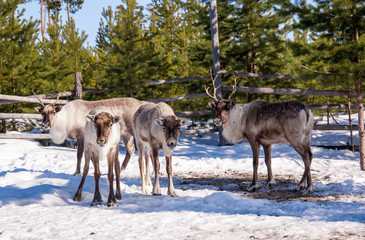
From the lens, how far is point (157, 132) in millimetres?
5496

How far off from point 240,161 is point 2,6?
9.30 meters

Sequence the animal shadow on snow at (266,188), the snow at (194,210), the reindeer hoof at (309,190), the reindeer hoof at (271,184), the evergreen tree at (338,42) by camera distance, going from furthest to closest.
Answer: the evergreen tree at (338,42), the reindeer hoof at (271,184), the reindeer hoof at (309,190), the animal shadow on snow at (266,188), the snow at (194,210)

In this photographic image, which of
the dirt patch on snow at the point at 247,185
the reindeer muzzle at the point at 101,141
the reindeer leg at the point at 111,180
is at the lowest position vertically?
the dirt patch on snow at the point at 247,185

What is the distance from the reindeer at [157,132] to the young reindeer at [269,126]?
152cm

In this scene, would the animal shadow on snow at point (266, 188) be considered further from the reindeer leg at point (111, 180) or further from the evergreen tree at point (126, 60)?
the evergreen tree at point (126, 60)

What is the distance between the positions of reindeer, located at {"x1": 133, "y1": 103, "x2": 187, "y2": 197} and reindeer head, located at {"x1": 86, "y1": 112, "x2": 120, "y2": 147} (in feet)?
2.70

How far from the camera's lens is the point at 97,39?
2208cm

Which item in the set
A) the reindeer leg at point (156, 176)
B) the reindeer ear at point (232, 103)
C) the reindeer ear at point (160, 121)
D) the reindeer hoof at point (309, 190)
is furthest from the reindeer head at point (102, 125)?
the reindeer hoof at point (309, 190)

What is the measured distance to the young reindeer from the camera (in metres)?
6.09

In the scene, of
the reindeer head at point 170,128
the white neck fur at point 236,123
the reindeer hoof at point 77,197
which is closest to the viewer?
the reindeer hoof at point 77,197

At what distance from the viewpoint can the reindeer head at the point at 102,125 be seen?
4.47 meters

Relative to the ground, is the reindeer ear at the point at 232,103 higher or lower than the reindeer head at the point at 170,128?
higher

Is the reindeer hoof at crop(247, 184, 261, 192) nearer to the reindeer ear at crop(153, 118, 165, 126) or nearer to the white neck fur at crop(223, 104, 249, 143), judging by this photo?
the white neck fur at crop(223, 104, 249, 143)

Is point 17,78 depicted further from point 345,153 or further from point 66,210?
point 345,153
